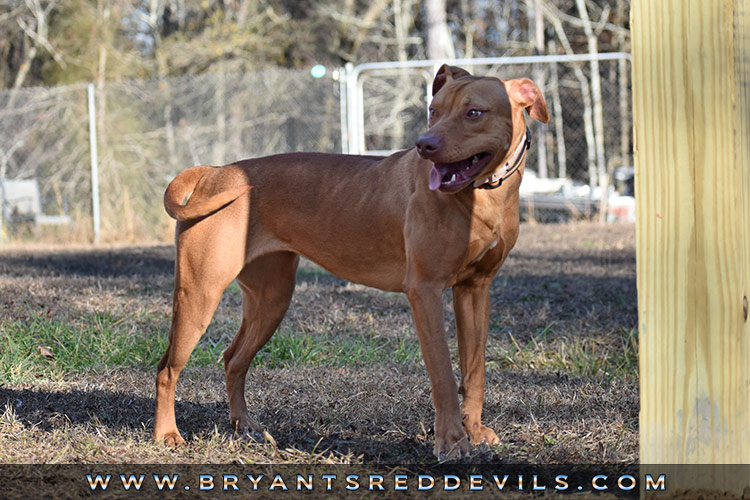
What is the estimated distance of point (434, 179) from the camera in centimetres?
302

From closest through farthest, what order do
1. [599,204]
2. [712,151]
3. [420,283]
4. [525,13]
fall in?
[712,151], [420,283], [599,204], [525,13]

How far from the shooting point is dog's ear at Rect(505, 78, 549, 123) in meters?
3.12

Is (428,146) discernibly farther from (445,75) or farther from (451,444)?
(451,444)

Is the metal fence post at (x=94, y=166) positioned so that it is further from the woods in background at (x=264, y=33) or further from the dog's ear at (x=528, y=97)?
the dog's ear at (x=528, y=97)

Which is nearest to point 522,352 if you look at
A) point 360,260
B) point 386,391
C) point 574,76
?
point 386,391

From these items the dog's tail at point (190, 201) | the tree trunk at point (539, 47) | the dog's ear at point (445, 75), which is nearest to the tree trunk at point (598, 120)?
the tree trunk at point (539, 47)

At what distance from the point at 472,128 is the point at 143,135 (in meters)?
10.8

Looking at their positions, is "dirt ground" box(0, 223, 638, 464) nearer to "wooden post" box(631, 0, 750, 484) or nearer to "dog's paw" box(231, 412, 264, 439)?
"dog's paw" box(231, 412, 264, 439)

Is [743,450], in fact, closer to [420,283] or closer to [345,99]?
[420,283]

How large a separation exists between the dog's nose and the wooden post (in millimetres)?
791

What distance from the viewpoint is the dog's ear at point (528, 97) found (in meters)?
3.12

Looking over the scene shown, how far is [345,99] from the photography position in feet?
38.4

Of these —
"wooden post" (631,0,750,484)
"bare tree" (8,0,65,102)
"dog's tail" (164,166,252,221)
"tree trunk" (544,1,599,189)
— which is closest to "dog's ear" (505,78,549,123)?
"wooden post" (631,0,750,484)

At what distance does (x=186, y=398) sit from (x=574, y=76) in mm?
15340
